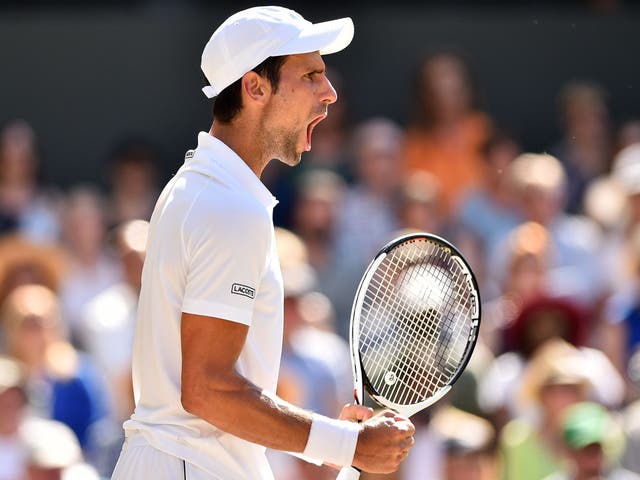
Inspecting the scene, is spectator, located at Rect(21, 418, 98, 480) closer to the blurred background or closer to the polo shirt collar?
the blurred background

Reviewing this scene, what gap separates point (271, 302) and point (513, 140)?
560 cm

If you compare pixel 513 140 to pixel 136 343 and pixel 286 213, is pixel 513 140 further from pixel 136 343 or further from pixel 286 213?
pixel 136 343

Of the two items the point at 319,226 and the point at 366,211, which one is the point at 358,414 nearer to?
the point at 319,226

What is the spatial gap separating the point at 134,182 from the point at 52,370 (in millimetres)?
1839

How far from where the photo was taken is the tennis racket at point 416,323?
3623mm

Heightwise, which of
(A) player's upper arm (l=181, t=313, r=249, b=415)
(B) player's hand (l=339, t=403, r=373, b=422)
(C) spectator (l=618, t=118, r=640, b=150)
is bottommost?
(B) player's hand (l=339, t=403, r=373, b=422)

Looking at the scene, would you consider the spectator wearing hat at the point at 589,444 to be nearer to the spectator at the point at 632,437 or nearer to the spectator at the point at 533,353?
the spectator at the point at 632,437

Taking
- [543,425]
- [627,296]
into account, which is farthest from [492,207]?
[543,425]

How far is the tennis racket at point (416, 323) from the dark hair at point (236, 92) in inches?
21.5

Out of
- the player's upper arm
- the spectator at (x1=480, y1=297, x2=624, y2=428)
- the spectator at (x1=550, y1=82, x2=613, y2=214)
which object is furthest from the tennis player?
the spectator at (x1=550, y1=82, x2=613, y2=214)

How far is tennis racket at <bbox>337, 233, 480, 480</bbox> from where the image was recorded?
362cm

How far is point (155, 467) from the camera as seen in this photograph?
3246 mm

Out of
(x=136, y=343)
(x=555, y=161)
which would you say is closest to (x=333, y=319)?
(x=555, y=161)

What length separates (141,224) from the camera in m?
7.45
